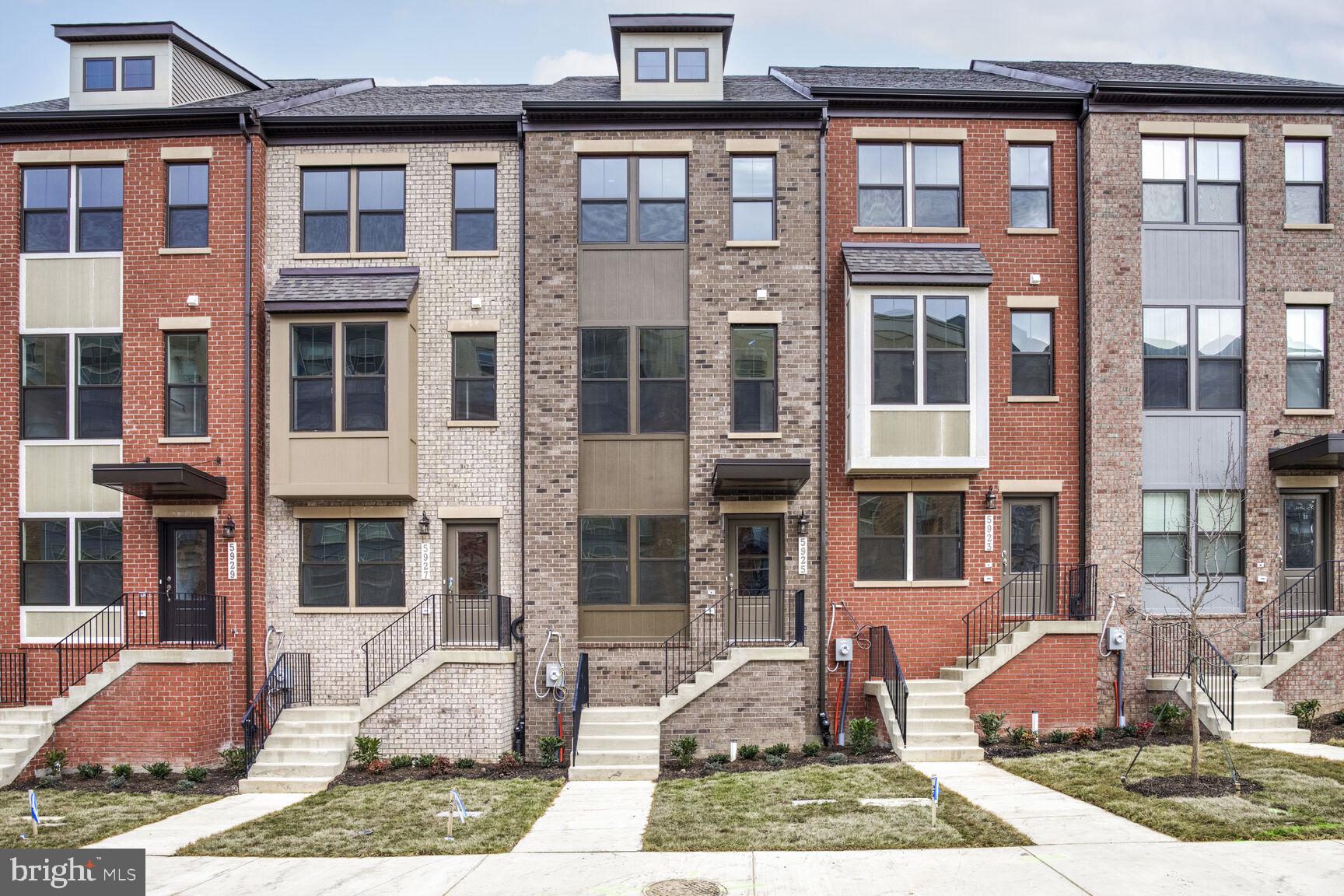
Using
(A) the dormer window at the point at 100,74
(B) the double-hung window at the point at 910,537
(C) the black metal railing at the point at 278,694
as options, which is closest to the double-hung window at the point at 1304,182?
(B) the double-hung window at the point at 910,537

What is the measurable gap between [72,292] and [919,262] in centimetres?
1399

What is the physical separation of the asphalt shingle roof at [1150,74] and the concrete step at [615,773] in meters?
13.2

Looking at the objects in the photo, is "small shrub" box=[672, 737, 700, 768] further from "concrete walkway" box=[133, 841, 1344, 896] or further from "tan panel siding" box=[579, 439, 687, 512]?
"concrete walkway" box=[133, 841, 1344, 896]

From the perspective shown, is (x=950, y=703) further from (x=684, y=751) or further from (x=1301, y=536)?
(x=1301, y=536)

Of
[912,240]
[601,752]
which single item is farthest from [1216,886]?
[912,240]

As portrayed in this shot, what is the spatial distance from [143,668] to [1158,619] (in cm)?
1574

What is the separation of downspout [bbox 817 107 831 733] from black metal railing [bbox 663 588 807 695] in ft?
1.58

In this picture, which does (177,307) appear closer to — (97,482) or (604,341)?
(97,482)

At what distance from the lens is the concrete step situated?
14742 mm

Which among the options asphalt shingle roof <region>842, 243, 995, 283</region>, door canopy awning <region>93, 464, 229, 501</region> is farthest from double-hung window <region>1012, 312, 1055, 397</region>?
door canopy awning <region>93, 464, 229, 501</region>

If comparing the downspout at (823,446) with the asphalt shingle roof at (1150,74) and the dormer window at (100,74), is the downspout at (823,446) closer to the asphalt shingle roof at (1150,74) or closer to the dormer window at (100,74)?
the asphalt shingle roof at (1150,74)

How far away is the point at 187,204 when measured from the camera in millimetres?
17594

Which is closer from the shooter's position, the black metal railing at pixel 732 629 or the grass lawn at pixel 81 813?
the grass lawn at pixel 81 813

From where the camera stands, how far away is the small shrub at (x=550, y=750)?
16.0m
